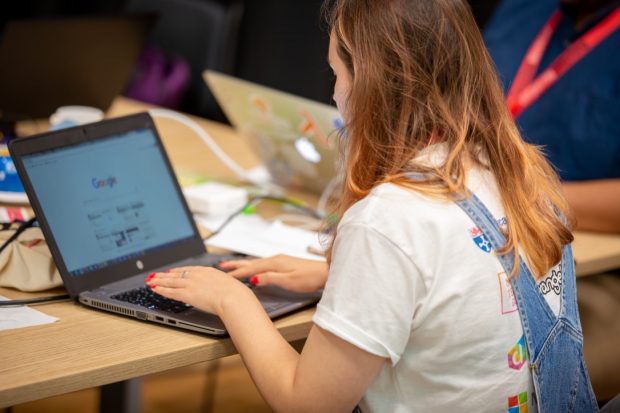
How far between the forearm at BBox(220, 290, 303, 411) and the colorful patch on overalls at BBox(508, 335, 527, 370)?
281 mm

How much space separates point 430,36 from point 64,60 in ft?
4.07

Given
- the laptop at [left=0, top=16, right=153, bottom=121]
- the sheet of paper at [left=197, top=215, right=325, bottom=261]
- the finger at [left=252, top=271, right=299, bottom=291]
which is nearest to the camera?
the finger at [left=252, top=271, right=299, bottom=291]

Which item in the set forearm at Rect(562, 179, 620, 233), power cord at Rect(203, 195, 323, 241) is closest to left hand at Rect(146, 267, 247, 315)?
power cord at Rect(203, 195, 323, 241)

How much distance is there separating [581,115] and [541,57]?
0.24 m

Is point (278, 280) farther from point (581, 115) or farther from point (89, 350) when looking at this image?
point (581, 115)

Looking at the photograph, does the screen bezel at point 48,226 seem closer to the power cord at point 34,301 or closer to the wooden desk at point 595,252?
the power cord at point 34,301

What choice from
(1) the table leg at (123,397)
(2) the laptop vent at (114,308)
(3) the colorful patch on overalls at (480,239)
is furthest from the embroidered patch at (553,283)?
(1) the table leg at (123,397)

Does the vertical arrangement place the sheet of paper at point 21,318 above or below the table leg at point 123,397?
above

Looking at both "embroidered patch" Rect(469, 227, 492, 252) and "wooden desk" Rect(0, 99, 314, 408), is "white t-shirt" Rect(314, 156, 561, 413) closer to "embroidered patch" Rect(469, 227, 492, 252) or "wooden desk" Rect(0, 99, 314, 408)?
"embroidered patch" Rect(469, 227, 492, 252)

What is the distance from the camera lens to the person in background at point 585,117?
1911 millimetres

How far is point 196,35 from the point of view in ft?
10.0

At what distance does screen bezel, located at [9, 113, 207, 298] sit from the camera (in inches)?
54.0

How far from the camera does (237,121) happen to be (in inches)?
82.9

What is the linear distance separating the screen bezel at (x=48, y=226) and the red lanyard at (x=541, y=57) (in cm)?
86
